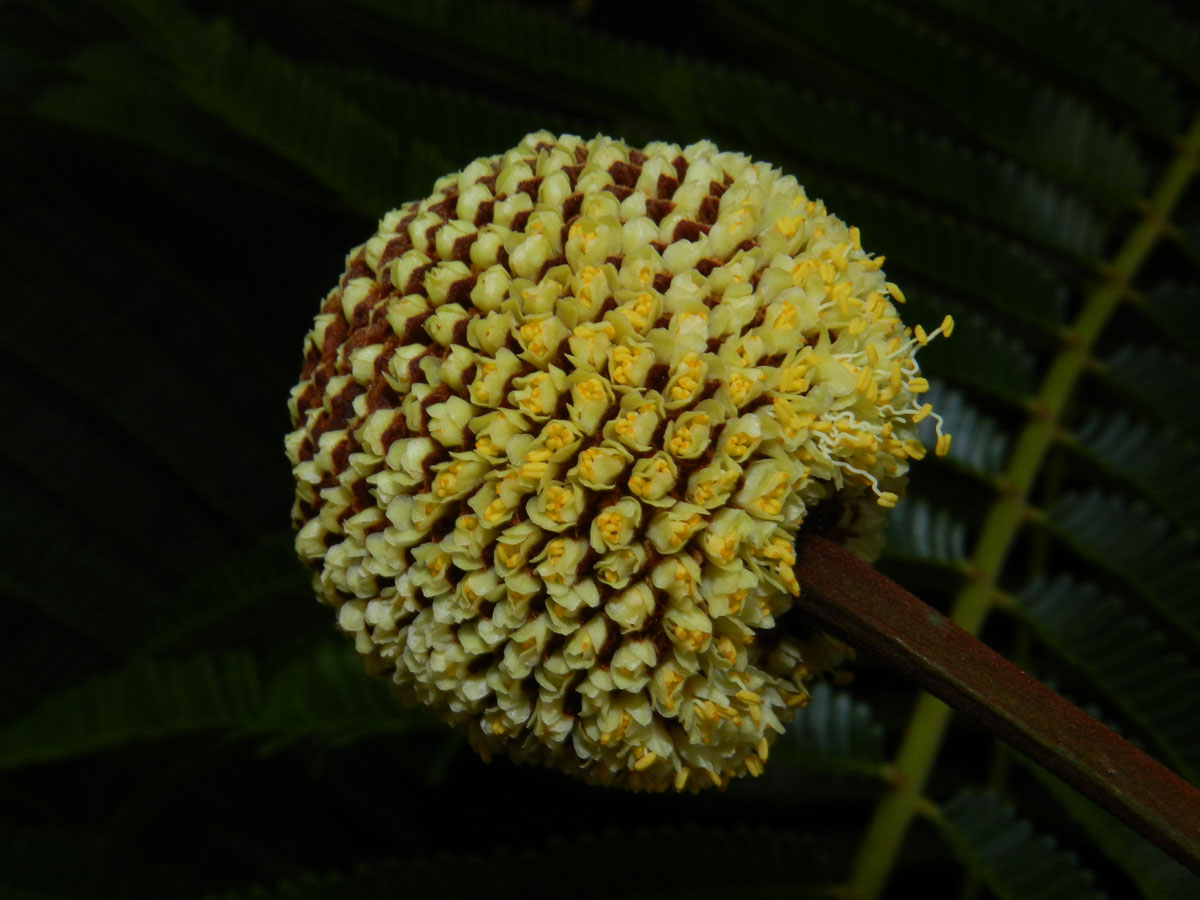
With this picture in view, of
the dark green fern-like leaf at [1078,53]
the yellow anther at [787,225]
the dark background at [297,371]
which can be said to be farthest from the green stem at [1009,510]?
the yellow anther at [787,225]

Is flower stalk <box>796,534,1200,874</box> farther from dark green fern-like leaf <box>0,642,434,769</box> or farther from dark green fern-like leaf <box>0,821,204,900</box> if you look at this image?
dark green fern-like leaf <box>0,821,204,900</box>

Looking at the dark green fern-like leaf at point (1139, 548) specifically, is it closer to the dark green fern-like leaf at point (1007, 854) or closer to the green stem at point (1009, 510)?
the green stem at point (1009, 510)

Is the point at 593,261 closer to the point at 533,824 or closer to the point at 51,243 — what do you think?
the point at 533,824

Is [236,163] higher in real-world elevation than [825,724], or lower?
higher

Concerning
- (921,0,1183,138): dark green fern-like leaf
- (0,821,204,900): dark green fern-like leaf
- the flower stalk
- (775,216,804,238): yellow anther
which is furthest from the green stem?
(0,821,204,900): dark green fern-like leaf

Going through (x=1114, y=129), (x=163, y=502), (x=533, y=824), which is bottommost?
(x=533, y=824)

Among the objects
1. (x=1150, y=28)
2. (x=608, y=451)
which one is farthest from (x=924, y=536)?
(x=1150, y=28)

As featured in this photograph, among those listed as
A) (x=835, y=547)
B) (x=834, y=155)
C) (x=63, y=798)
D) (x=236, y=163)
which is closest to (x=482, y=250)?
(x=835, y=547)
